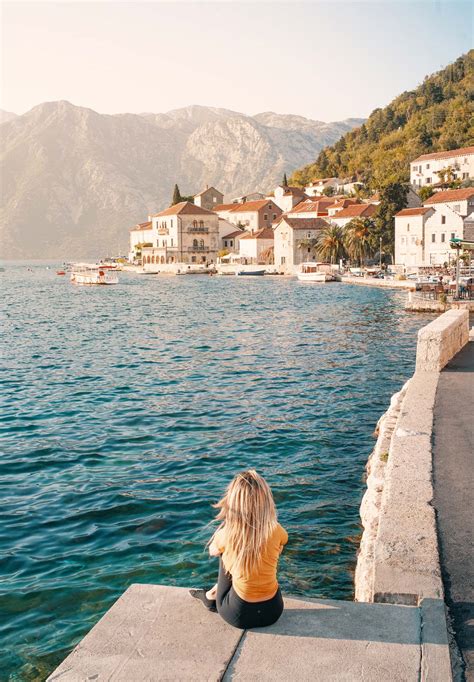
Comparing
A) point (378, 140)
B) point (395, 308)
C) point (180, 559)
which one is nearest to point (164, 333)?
point (395, 308)

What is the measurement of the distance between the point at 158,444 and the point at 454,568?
9.16 m

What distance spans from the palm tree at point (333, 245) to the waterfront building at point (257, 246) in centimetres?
1877

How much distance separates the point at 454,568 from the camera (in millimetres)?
6016

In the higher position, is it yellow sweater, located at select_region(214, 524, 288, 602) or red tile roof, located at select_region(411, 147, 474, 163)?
red tile roof, located at select_region(411, 147, 474, 163)

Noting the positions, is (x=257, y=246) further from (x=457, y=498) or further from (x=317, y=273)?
(x=457, y=498)

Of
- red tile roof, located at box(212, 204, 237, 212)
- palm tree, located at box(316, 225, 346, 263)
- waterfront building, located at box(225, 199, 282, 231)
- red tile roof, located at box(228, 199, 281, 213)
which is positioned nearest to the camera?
palm tree, located at box(316, 225, 346, 263)

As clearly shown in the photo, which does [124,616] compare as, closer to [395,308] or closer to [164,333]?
[164,333]

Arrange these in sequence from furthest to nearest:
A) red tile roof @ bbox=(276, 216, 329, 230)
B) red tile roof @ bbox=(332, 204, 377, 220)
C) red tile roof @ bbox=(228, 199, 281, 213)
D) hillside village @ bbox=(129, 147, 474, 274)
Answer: red tile roof @ bbox=(228, 199, 281, 213), red tile roof @ bbox=(276, 216, 329, 230), red tile roof @ bbox=(332, 204, 377, 220), hillside village @ bbox=(129, 147, 474, 274)

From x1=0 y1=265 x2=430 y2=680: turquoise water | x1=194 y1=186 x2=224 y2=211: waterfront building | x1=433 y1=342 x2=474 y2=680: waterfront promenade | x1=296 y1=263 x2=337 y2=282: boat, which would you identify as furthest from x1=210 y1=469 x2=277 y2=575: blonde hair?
x1=194 y1=186 x2=224 y2=211: waterfront building

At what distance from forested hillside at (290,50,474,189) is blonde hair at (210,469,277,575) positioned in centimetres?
12722

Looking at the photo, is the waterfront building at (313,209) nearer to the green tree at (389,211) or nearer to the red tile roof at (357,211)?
the red tile roof at (357,211)

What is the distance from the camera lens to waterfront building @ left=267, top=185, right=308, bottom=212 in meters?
141

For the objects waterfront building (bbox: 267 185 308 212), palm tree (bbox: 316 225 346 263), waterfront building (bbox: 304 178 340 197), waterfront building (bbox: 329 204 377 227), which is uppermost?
waterfront building (bbox: 304 178 340 197)

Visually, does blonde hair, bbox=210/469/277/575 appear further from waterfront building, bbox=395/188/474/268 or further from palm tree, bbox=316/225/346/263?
palm tree, bbox=316/225/346/263
